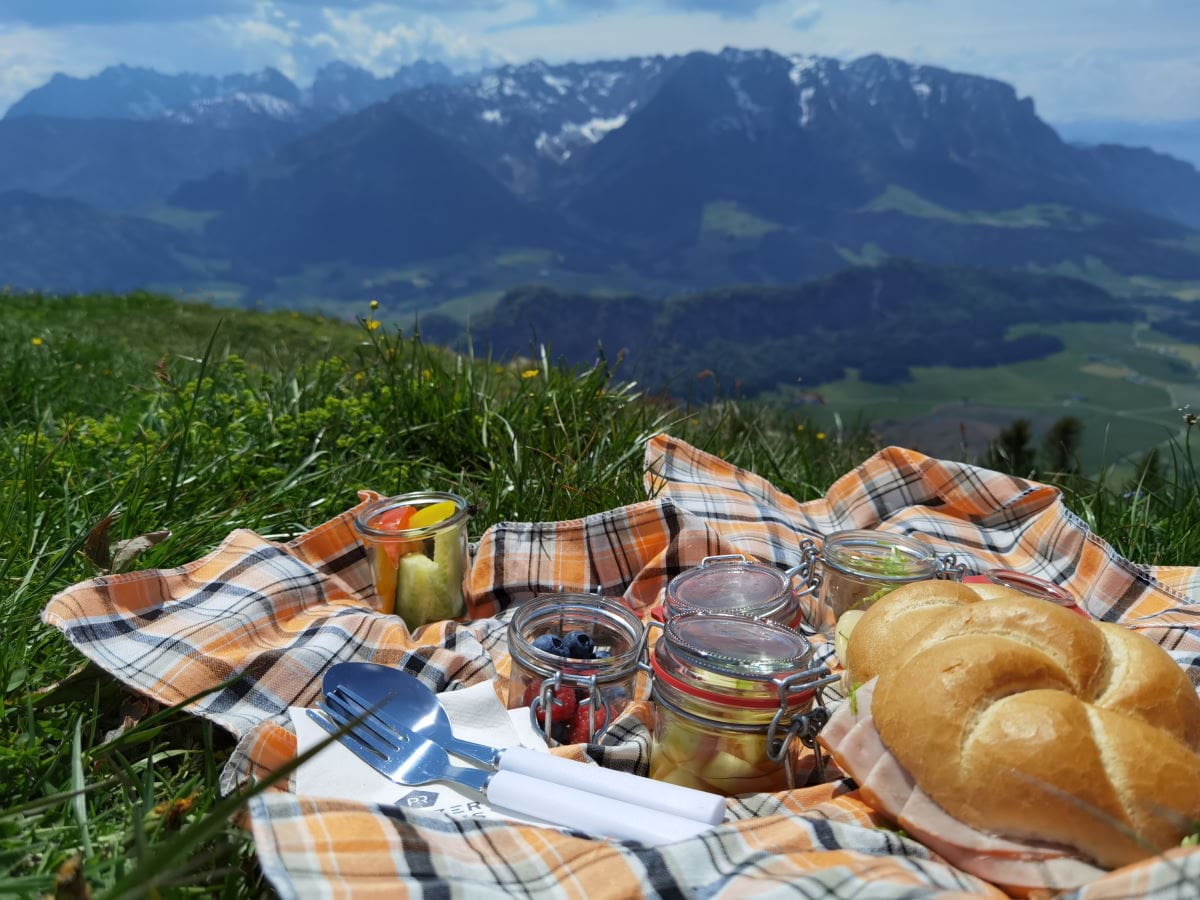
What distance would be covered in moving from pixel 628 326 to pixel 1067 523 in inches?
6617

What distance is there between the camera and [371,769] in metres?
2.16

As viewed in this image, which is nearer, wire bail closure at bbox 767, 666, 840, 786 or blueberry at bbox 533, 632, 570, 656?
wire bail closure at bbox 767, 666, 840, 786

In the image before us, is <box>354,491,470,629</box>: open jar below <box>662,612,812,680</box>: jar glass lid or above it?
below

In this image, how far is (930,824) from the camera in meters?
1.77

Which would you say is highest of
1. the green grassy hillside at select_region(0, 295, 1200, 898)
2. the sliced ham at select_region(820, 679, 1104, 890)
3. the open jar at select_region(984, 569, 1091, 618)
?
the sliced ham at select_region(820, 679, 1104, 890)

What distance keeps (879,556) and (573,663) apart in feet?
3.83

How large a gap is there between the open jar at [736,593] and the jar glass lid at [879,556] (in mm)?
196

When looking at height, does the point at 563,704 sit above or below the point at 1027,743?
below

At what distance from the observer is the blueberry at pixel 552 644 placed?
2363 millimetres

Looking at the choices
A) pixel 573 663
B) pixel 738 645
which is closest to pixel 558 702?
pixel 573 663

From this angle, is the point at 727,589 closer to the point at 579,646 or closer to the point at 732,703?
the point at 579,646

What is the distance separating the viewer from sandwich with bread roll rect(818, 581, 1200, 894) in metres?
1.64

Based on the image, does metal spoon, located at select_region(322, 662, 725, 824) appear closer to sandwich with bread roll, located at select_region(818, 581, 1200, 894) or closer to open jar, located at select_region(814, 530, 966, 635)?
sandwich with bread roll, located at select_region(818, 581, 1200, 894)

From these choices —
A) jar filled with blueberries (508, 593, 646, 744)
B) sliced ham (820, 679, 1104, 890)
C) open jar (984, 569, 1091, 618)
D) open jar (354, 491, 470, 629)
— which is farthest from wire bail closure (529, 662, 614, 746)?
open jar (984, 569, 1091, 618)
